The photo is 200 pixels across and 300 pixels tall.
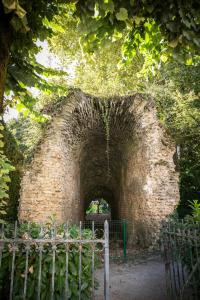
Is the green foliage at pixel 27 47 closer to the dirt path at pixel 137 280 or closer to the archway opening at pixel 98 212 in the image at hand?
the dirt path at pixel 137 280

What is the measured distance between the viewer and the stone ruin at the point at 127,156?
30.0 ft

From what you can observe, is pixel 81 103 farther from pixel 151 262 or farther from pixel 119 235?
pixel 119 235

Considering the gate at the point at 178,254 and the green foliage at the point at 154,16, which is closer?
the green foliage at the point at 154,16

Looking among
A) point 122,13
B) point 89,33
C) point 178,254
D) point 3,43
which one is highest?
point 89,33

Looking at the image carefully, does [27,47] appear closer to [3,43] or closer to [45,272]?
[3,43]

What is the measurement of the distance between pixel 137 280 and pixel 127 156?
6.00 m

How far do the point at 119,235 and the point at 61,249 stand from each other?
1008 centimetres

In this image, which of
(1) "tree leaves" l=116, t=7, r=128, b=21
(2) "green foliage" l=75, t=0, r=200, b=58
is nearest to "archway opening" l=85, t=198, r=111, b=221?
(2) "green foliage" l=75, t=0, r=200, b=58

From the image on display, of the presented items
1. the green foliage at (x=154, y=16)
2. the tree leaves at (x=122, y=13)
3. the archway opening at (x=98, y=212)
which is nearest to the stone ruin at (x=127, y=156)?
the green foliage at (x=154, y=16)

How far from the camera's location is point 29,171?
926 centimetres

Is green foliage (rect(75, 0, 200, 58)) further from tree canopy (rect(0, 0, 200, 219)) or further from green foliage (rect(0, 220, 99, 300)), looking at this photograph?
green foliage (rect(0, 220, 99, 300))

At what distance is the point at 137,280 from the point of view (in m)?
6.85

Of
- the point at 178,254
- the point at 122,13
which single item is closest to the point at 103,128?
the point at 178,254

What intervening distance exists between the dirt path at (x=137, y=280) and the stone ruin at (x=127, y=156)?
1.35 meters
